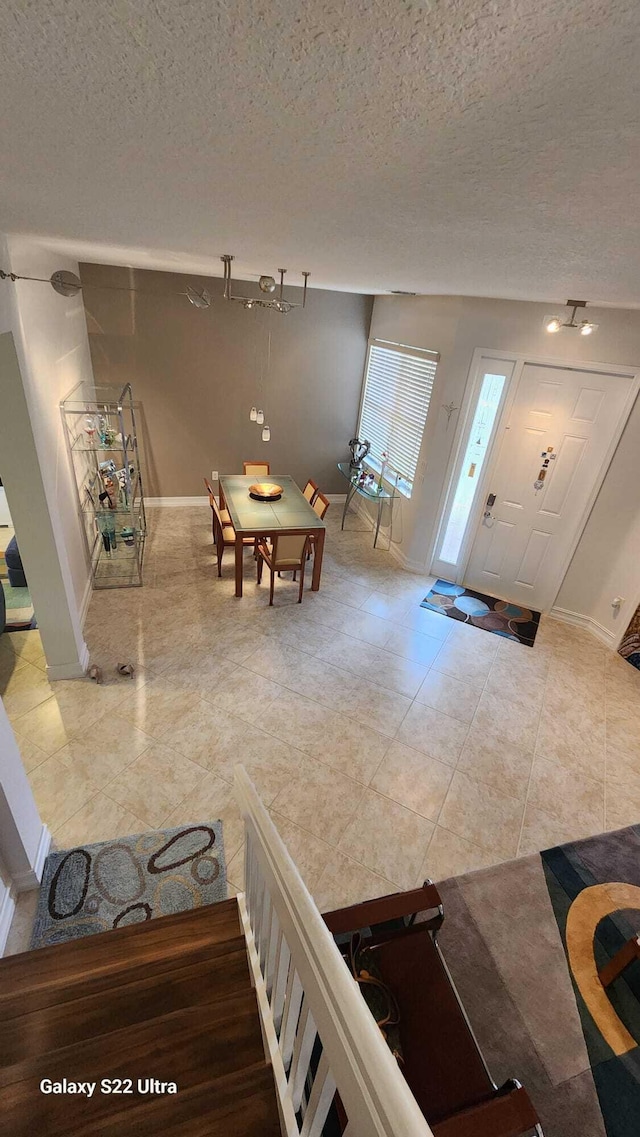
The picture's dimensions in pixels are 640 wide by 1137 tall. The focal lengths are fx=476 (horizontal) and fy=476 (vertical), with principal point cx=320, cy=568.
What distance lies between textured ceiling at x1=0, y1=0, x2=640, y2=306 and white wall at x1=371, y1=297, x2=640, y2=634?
2779 millimetres

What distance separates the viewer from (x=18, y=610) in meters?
4.21

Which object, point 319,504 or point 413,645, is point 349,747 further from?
point 319,504

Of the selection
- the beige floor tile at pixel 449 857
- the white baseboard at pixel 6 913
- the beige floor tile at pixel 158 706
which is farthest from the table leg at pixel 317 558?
the white baseboard at pixel 6 913

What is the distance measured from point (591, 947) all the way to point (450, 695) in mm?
1644

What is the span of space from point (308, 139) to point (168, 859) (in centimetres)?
283

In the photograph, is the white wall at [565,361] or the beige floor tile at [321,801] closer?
the beige floor tile at [321,801]

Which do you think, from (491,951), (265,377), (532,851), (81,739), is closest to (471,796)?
(532,851)

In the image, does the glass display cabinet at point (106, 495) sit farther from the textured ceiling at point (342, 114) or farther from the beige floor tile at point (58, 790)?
the textured ceiling at point (342, 114)

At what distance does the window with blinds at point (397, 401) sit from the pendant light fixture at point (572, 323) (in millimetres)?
1091

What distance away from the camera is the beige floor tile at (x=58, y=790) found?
2.58 meters

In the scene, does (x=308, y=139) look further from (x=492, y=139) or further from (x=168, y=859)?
(x=168, y=859)

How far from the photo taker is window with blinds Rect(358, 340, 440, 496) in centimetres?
497

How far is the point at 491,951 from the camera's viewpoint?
2.24 meters

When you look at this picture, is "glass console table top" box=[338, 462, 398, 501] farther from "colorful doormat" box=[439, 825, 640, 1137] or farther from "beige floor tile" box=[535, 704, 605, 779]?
"colorful doormat" box=[439, 825, 640, 1137]
